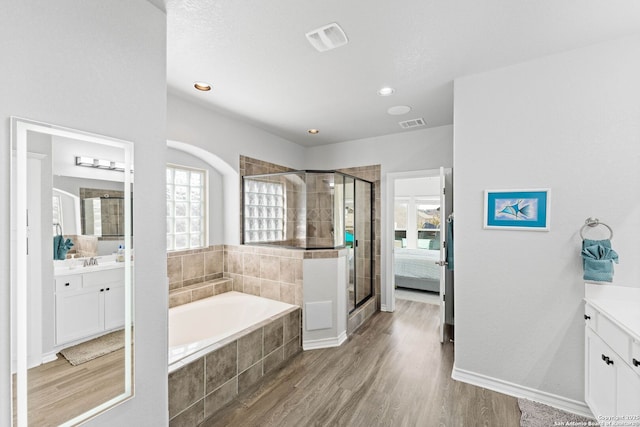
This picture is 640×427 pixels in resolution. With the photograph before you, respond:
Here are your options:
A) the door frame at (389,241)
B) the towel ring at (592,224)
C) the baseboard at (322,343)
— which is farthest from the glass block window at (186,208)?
the towel ring at (592,224)

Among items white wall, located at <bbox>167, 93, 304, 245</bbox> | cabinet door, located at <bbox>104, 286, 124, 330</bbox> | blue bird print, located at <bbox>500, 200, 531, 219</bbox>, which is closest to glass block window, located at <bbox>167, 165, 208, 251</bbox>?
white wall, located at <bbox>167, 93, 304, 245</bbox>

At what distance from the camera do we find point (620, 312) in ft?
5.39

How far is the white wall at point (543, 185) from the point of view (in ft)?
6.08

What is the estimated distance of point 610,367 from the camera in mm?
1593

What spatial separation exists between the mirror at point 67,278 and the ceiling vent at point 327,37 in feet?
4.33

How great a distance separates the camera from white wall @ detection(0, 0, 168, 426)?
1018 millimetres

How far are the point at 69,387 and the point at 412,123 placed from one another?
3.78 meters

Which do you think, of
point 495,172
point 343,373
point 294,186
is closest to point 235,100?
point 294,186

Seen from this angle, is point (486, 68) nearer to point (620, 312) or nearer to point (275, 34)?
point (275, 34)

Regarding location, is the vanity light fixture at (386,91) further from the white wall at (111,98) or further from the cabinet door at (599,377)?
the cabinet door at (599,377)

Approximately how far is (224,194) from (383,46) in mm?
2660

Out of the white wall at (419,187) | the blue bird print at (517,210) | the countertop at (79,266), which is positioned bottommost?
the countertop at (79,266)

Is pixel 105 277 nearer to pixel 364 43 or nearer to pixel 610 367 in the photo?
pixel 364 43

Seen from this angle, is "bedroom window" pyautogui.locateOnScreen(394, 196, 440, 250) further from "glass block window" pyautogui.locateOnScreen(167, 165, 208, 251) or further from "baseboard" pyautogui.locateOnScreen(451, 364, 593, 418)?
"glass block window" pyautogui.locateOnScreen(167, 165, 208, 251)
